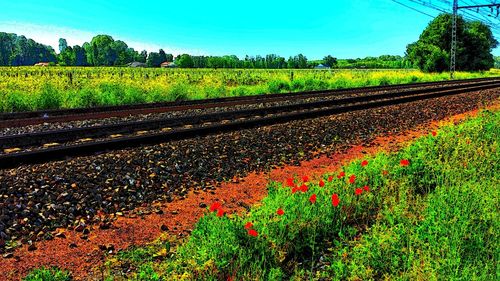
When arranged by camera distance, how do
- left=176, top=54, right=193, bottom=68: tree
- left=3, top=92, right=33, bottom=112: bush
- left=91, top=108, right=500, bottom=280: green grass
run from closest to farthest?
left=91, top=108, right=500, bottom=280: green grass < left=3, top=92, right=33, bottom=112: bush < left=176, top=54, right=193, bottom=68: tree

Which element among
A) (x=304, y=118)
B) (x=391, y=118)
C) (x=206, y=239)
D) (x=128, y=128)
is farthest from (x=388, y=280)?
(x=391, y=118)

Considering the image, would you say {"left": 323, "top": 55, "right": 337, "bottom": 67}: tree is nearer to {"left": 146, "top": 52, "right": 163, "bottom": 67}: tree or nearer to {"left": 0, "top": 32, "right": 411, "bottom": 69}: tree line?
{"left": 0, "top": 32, "right": 411, "bottom": 69}: tree line

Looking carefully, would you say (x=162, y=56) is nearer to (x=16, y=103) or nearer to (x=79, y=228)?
(x=16, y=103)

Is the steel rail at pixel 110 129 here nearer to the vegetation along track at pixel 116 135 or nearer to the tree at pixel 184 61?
the vegetation along track at pixel 116 135

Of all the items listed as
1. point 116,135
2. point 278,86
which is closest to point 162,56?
point 278,86

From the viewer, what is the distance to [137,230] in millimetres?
4770

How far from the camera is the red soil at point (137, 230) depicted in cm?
395

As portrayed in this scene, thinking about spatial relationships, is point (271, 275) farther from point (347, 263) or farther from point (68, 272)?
point (68, 272)

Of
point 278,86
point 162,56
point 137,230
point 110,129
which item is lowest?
point 137,230

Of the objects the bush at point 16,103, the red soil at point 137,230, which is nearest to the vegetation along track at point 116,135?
the red soil at point 137,230

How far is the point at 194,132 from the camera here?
9.75 meters

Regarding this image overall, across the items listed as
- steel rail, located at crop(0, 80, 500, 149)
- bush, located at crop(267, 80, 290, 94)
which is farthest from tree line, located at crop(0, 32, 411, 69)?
steel rail, located at crop(0, 80, 500, 149)

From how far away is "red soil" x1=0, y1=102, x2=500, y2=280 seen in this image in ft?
13.0

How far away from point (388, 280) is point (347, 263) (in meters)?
0.43
